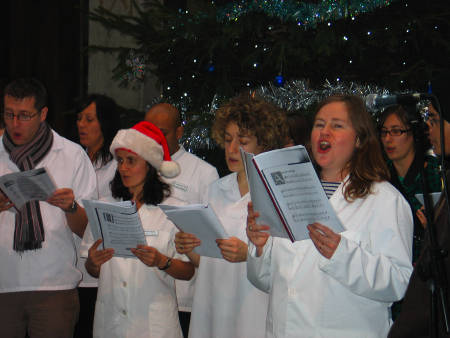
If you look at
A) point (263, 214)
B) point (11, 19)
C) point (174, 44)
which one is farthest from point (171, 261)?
point (11, 19)

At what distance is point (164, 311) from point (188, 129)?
1692 mm

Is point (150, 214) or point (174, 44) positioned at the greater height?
point (174, 44)

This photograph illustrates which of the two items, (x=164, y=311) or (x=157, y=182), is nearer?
(x=164, y=311)

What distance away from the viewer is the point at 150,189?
3246mm

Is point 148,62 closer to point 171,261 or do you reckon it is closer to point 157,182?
point 157,182

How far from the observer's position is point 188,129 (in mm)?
4355

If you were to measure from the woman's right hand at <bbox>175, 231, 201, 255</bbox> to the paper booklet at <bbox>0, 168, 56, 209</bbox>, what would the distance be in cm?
75

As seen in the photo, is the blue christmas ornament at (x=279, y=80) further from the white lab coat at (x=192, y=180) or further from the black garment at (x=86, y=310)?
the black garment at (x=86, y=310)

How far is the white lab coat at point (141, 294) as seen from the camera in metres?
2.99

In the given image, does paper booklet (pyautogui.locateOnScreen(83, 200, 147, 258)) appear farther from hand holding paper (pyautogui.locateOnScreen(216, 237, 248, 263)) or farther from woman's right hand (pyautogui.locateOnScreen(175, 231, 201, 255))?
hand holding paper (pyautogui.locateOnScreen(216, 237, 248, 263))

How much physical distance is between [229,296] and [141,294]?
46cm

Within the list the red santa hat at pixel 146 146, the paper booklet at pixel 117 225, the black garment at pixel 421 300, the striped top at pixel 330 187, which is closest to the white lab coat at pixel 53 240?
the red santa hat at pixel 146 146

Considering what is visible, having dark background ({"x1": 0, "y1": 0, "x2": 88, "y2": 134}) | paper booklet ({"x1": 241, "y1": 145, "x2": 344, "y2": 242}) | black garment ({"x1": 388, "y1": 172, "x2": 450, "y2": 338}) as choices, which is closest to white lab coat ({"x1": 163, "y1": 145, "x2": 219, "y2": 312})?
paper booklet ({"x1": 241, "y1": 145, "x2": 344, "y2": 242})

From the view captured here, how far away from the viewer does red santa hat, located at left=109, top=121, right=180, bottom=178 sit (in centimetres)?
328
